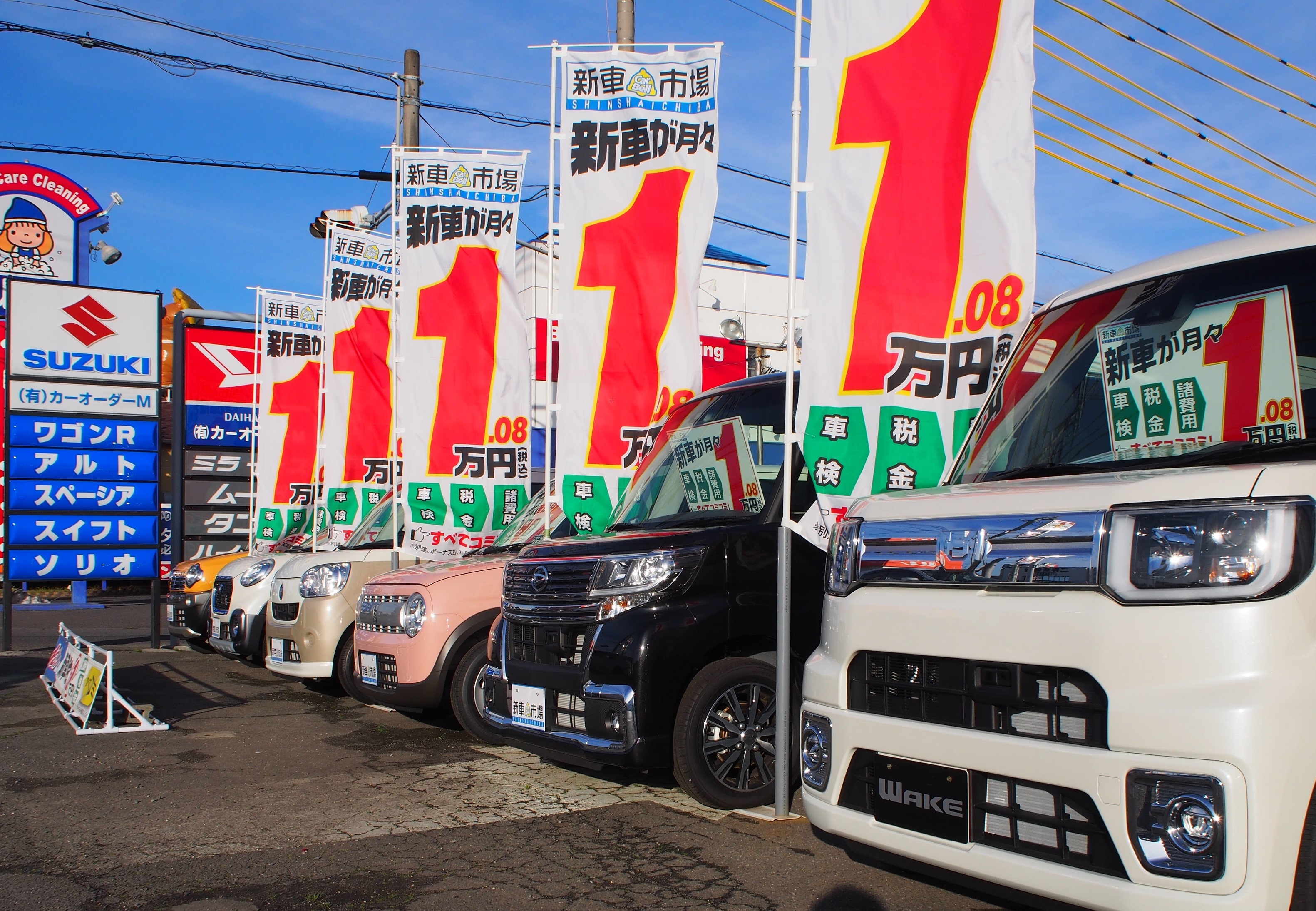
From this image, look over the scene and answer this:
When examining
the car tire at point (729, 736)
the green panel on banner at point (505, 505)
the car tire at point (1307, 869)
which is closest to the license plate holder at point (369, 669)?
the green panel on banner at point (505, 505)

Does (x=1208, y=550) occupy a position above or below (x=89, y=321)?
below

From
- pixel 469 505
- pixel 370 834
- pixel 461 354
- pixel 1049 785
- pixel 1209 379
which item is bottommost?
pixel 370 834

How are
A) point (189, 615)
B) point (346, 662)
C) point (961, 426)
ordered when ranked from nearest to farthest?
1. point (961, 426)
2. point (346, 662)
3. point (189, 615)

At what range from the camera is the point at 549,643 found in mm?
5273

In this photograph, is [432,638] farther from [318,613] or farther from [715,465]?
[715,465]

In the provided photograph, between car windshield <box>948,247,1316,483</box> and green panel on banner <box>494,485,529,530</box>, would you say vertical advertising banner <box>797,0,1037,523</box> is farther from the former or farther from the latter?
green panel on banner <box>494,485,529,530</box>

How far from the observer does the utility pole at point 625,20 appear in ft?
35.0

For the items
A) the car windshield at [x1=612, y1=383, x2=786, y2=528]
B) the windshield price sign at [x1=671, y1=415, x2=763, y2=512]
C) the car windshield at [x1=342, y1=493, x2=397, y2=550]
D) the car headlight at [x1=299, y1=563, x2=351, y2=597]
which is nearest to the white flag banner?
the car windshield at [x1=342, y1=493, x2=397, y2=550]

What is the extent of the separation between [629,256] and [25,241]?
1948 centimetres

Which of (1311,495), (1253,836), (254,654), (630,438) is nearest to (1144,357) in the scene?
(1311,495)

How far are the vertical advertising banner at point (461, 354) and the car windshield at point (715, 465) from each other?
3203 mm

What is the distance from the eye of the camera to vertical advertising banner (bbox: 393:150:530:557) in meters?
9.45

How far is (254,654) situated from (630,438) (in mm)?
4587

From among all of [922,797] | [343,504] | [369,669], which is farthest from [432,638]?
[343,504]
